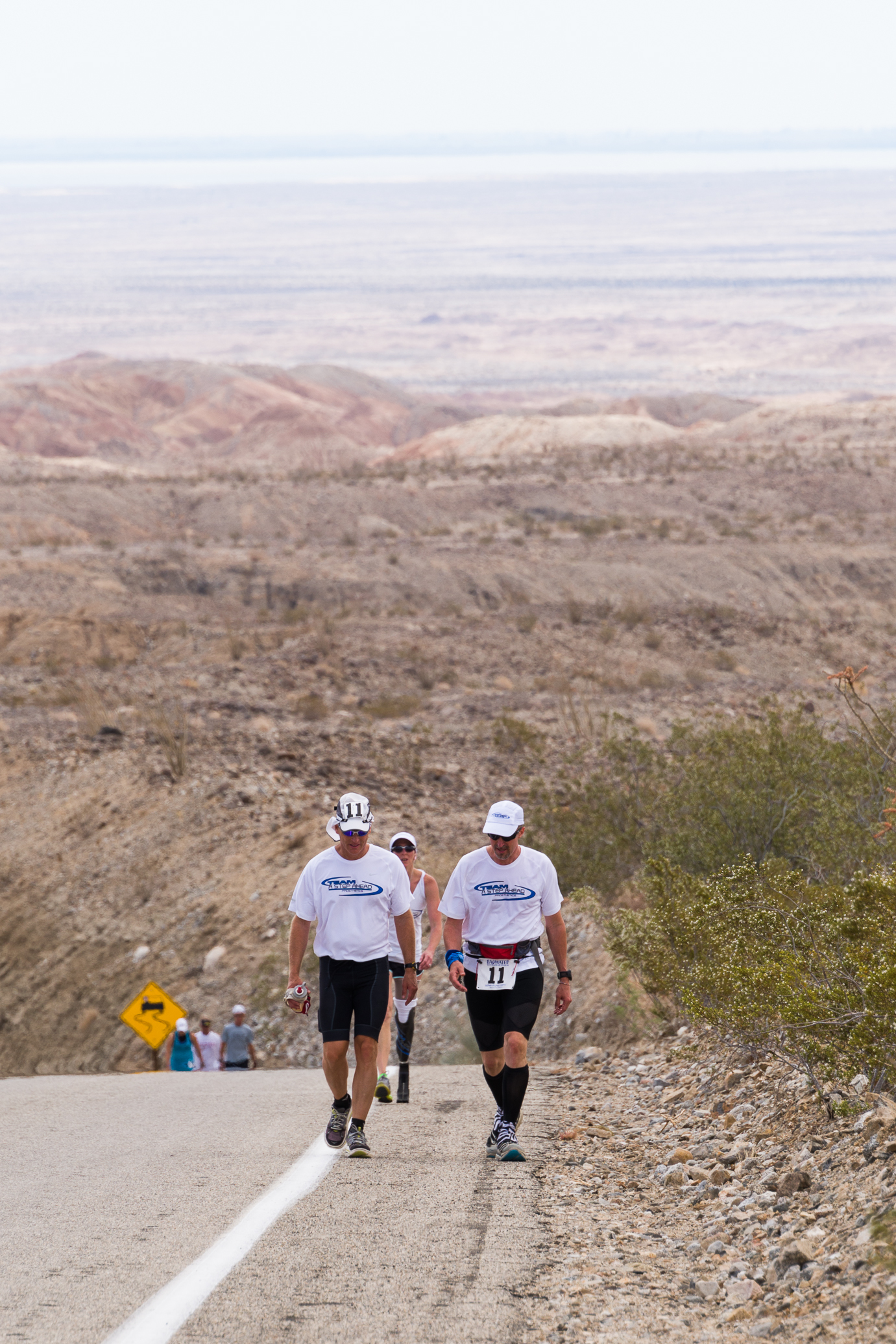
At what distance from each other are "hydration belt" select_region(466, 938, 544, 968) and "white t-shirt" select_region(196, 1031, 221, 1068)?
8.11 m

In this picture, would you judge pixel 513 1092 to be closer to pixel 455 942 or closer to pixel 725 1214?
pixel 455 942

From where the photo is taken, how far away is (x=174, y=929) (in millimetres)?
17000

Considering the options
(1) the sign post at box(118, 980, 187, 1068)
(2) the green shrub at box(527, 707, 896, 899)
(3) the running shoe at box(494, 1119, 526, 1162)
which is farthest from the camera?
(1) the sign post at box(118, 980, 187, 1068)

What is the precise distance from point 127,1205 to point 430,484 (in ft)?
186

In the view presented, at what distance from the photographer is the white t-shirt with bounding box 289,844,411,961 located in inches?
263

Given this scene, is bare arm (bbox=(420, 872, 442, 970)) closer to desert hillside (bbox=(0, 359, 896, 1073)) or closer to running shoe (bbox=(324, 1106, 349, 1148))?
running shoe (bbox=(324, 1106, 349, 1148))

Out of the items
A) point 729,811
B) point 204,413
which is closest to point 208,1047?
point 729,811

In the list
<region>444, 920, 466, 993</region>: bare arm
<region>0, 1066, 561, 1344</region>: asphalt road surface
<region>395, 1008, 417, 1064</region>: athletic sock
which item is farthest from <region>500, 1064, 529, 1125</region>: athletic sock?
<region>395, 1008, 417, 1064</region>: athletic sock

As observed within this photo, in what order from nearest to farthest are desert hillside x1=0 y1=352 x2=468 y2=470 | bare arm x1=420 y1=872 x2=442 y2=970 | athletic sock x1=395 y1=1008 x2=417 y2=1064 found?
1. bare arm x1=420 y1=872 x2=442 y2=970
2. athletic sock x1=395 y1=1008 x2=417 y2=1064
3. desert hillside x1=0 y1=352 x2=468 y2=470

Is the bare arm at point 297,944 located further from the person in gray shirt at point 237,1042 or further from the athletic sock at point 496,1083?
the person in gray shirt at point 237,1042

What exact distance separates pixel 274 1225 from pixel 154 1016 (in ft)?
30.2

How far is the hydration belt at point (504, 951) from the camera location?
6793 mm

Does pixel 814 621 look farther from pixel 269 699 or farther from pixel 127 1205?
pixel 127 1205

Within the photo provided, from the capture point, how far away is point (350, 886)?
22.0 feet
